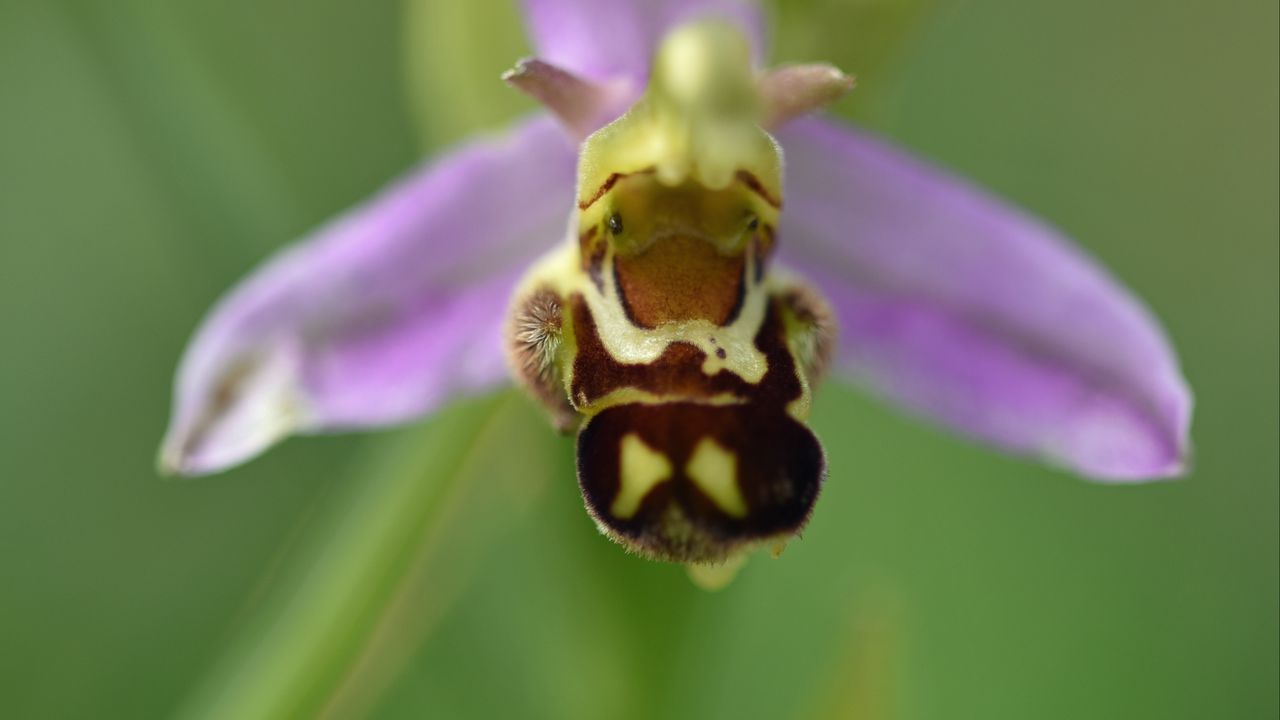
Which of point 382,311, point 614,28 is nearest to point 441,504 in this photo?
point 382,311

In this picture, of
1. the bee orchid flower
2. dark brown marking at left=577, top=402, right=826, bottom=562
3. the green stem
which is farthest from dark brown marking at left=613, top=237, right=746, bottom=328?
the green stem

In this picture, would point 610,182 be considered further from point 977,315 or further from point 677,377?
point 977,315

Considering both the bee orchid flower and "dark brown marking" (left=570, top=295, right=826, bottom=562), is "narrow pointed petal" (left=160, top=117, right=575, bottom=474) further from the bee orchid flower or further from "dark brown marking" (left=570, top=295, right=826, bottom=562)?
"dark brown marking" (left=570, top=295, right=826, bottom=562)

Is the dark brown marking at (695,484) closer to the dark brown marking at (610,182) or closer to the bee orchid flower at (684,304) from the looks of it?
the bee orchid flower at (684,304)

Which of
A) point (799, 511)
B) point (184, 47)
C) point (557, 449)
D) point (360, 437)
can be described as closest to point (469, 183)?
point (557, 449)

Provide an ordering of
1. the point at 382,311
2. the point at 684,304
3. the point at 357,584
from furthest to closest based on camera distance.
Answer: the point at 357,584 < the point at 382,311 < the point at 684,304

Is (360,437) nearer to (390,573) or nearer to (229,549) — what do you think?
(229,549)

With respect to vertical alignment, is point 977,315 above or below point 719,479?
above
